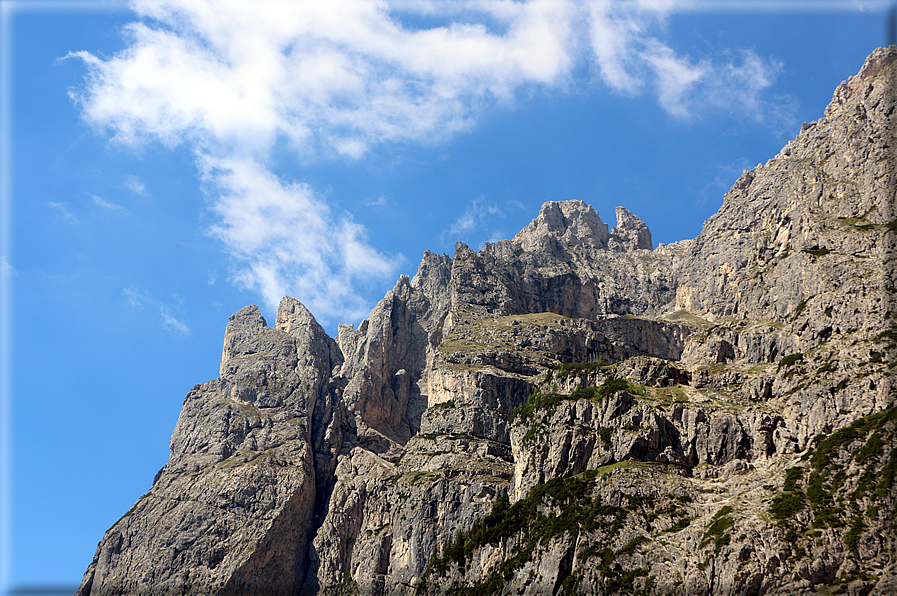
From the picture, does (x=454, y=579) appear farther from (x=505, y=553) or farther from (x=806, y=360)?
(x=806, y=360)

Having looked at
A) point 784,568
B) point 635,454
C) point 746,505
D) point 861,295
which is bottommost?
point 784,568

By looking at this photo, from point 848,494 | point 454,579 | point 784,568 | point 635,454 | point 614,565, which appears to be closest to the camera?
point 784,568

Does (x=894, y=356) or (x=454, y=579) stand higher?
(x=894, y=356)

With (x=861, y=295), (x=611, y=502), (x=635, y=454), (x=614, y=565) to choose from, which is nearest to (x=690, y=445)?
(x=635, y=454)

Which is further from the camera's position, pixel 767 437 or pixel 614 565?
pixel 767 437

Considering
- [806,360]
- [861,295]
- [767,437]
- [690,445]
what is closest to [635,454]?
[690,445]

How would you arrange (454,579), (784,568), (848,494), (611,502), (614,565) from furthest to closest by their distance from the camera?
(454,579), (611,502), (614,565), (848,494), (784,568)

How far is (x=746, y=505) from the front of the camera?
150m

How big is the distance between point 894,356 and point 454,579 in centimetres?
10191

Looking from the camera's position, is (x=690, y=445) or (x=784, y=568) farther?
(x=690, y=445)

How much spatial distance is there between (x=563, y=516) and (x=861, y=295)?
261 ft

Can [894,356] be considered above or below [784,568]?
above

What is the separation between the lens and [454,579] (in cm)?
18712

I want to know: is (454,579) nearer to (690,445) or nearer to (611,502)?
(611,502)
